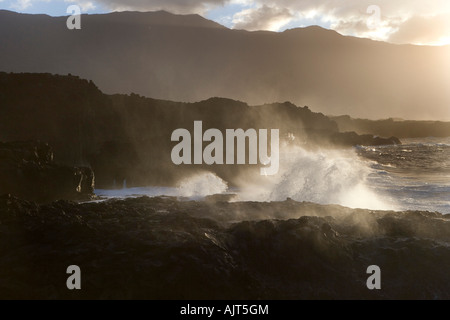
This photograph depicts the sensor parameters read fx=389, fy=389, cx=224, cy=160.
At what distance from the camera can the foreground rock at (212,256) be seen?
759 cm

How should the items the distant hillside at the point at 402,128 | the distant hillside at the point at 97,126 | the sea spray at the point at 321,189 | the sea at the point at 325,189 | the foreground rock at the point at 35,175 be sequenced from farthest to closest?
the distant hillside at the point at 402,128 < the distant hillside at the point at 97,126 < the sea at the point at 325,189 < the sea spray at the point at 321,189 < the foreground rock at the point at 35,175

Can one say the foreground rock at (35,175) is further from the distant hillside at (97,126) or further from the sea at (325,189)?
the distant hillside at (97,126)

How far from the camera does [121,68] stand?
529 ft

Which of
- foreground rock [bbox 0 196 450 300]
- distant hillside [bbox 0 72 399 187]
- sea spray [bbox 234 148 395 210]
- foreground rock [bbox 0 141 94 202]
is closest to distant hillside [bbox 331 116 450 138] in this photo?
distant hillside [bbox 0 72 399 187]

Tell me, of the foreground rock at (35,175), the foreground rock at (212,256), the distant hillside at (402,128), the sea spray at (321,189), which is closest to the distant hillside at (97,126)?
the foreground rock at (35,175)

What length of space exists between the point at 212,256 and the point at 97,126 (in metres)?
24.8

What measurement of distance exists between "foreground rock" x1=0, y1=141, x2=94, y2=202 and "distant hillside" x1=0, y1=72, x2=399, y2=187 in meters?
7.25

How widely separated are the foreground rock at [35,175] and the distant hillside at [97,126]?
7253 mm

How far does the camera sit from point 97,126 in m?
30.6

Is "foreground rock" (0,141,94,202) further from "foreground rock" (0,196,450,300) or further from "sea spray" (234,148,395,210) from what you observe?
"sea spray" (234,148,395,210)

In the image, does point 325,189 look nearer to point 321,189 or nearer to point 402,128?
point 321,189

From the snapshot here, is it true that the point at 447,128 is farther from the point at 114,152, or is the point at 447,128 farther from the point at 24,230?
the point at 24,230

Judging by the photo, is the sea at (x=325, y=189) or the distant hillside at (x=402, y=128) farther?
the distant hillside at (x=402, y=128)

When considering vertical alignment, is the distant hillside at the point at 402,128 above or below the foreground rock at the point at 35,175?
above
